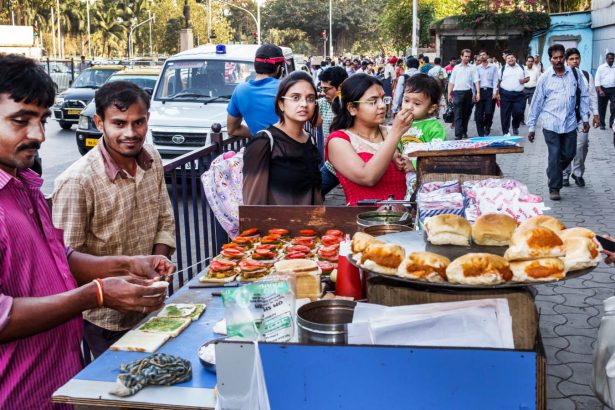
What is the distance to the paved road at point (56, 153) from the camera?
41.9 feet

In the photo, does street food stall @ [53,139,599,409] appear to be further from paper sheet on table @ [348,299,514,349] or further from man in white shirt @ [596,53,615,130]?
man in white shirt @ [596,53,615,130]

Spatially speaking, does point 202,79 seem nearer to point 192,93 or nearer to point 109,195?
point 192,93

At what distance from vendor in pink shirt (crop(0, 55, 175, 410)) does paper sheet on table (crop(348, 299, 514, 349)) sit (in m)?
0.91

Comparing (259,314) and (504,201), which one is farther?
(504,201)

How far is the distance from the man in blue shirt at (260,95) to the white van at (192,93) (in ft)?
10.7

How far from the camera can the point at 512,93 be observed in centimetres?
1666

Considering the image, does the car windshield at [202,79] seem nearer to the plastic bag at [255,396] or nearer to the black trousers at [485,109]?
the black trousers at [485,109]

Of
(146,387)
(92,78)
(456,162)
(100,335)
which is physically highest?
(92,78)

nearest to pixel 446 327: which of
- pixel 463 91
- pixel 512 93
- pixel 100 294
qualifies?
pixel 100 294

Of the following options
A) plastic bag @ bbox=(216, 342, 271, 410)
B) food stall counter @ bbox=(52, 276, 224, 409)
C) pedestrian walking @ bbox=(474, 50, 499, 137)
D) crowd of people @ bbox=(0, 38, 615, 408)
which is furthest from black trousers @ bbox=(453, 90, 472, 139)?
plastic bag @ bbox=(216, 342, 271, 410)

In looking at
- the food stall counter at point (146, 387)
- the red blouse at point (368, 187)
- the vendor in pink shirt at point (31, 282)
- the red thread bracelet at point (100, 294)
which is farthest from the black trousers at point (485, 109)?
the red thread bracelet at point (100, 294)

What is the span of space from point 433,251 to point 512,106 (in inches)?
613

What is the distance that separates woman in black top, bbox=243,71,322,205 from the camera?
4.65m

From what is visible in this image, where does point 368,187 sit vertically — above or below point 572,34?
below
